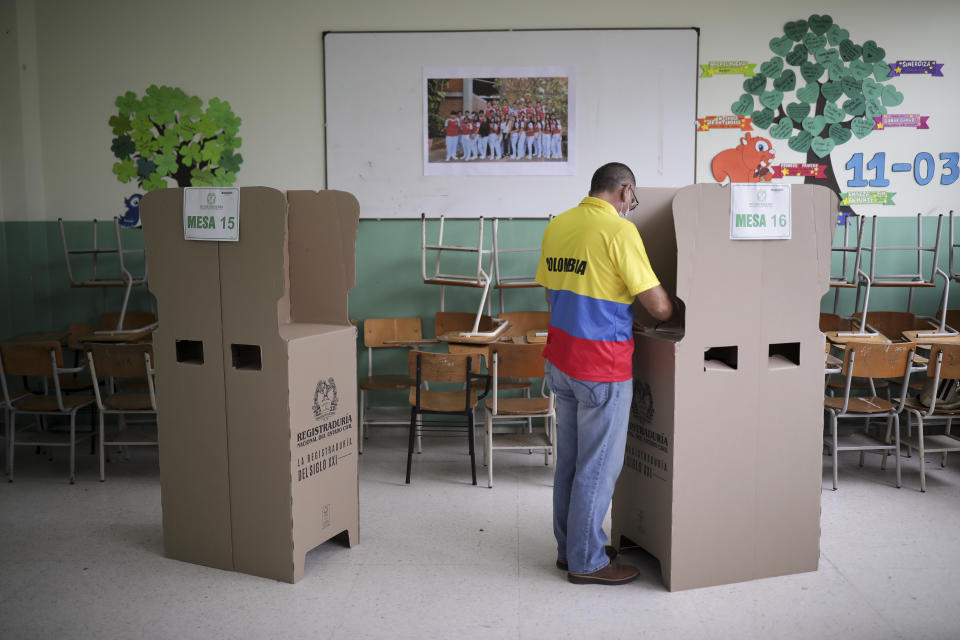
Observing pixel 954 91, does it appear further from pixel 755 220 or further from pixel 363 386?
pixel 363 386

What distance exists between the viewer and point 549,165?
5266mm

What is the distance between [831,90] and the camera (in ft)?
17.0

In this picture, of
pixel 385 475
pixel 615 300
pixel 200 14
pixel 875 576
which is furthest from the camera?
pixel 200 14

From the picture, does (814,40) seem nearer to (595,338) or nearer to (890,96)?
(890,96)

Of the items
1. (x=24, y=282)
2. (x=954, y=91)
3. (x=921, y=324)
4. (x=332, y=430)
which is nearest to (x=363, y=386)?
(x=332, y=430)

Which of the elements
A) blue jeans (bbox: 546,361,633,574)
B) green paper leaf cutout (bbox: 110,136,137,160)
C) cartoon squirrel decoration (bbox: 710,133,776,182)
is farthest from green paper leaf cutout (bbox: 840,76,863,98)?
green paper leaf cutout (bbox: 110,136,137,160)

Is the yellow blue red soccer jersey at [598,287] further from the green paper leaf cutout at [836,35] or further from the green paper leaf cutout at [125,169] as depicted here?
the green paper leaf cutout at [125,169]

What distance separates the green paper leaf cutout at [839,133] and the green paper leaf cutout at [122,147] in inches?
197

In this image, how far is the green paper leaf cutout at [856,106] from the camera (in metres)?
5.18

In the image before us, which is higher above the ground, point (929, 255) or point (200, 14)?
point (200, 14)

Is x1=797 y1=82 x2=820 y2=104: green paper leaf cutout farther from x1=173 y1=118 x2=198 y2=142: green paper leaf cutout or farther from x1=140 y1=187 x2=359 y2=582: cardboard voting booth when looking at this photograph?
x1=173 y1=118 x2=198 y2=142: green paper leaf cutout

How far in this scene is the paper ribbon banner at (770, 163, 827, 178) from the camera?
5.23 meters

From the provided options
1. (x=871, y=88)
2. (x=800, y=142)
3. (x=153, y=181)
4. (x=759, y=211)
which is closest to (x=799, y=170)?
(x=800, y=142)

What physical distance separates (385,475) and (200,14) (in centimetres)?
350
